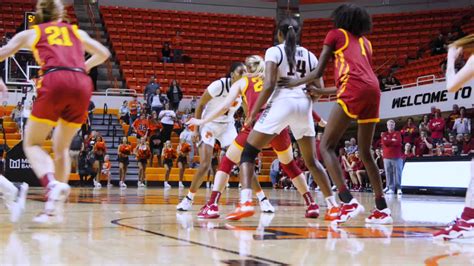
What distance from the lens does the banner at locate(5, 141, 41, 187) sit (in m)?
17.4

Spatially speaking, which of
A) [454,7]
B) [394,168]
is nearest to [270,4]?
[454,7]

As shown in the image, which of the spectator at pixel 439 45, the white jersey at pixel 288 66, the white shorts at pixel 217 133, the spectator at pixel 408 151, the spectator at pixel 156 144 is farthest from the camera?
the spectator at pixel 439 45

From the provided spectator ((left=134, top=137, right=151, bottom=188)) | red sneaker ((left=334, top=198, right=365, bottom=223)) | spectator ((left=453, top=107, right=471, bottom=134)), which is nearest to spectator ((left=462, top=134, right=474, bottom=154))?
spectator ((left=453, top=107, right=471, bottom=134))

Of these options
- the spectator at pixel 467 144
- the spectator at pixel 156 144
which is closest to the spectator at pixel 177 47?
the spectator at pixel 156 144

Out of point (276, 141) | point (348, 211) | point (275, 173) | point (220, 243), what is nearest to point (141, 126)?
point (275, 173)

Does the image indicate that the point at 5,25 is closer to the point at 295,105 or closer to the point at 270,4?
the point at 270,4

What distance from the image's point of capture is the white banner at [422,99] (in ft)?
63.8

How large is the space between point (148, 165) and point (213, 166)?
94.2 inches

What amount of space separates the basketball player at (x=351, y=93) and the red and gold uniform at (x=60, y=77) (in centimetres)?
196

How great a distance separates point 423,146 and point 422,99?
15.2ft

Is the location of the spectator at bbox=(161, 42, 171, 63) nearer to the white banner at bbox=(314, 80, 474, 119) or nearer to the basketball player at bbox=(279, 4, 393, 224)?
the white banner at bbox=(314, 80, 474, 119)

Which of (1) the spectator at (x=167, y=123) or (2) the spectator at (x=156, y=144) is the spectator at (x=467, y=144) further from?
(2) the spectator at (x=156, y=144)

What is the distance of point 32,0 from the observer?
27719 millimetres

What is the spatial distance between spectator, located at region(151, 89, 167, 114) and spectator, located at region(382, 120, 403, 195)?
8124 mm
